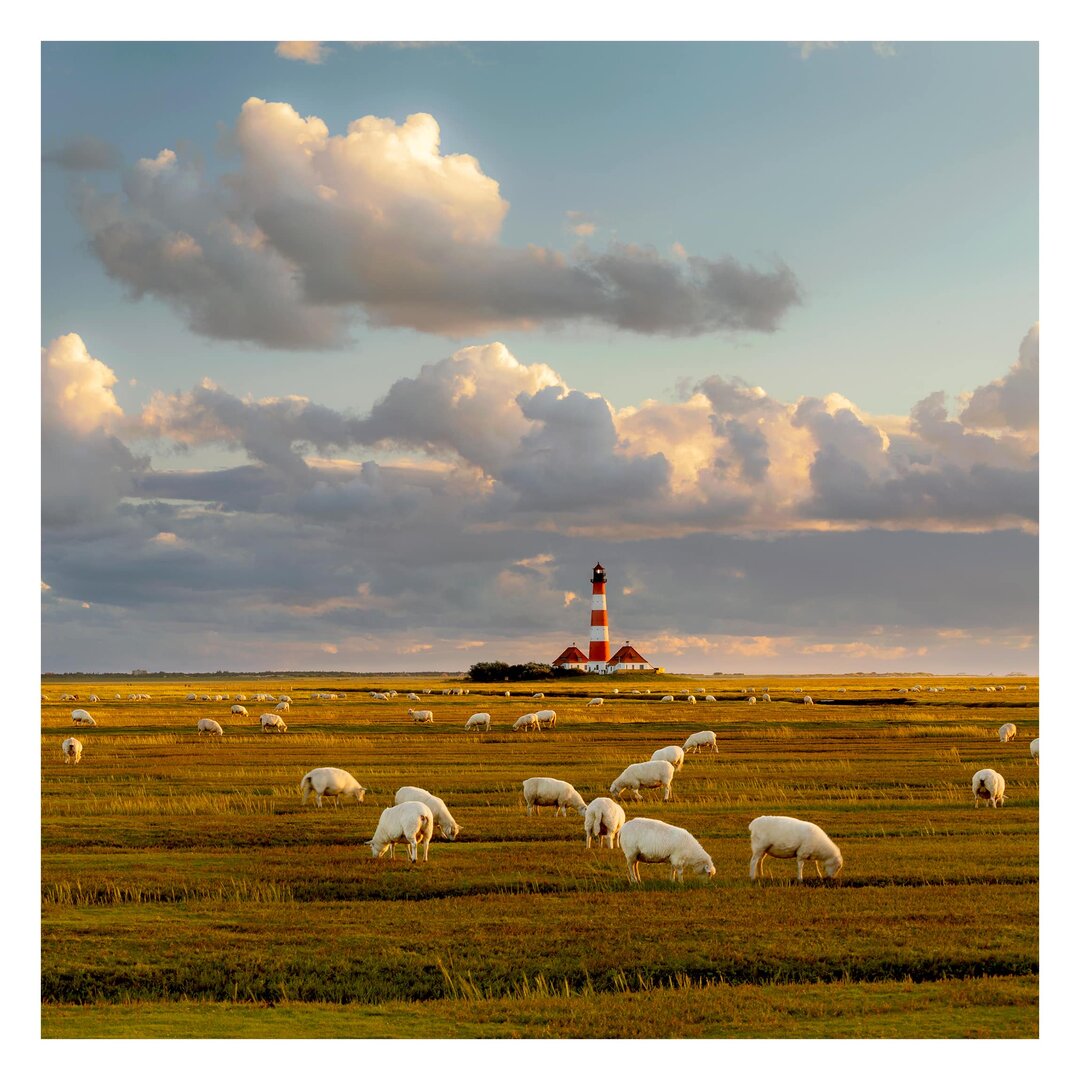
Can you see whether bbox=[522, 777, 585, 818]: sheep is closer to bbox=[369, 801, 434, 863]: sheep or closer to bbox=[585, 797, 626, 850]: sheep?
bbox=[585, 797, 626, 850]: sheep

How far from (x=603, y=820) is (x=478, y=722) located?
39965 mm

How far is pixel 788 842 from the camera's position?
22.3m

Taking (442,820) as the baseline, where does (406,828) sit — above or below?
above

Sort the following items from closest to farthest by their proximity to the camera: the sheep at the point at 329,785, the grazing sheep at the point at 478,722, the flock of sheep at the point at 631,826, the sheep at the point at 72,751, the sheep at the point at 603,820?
the flock of sheep at the point at 631,826 < the sheep at the point at 603,820 < the sheep at the point at 329,785 < the sheep at the point at 72,751 < the grazing sheep at the point at 478,722

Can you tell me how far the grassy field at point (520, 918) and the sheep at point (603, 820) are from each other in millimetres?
859

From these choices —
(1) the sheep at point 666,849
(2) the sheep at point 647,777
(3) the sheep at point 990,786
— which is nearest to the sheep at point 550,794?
(2) the sheep at point 647,777

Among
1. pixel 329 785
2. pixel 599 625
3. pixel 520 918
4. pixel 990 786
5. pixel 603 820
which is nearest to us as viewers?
pixel 520 918

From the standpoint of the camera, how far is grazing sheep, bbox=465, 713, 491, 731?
64650 millimetres

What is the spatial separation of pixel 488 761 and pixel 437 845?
19.7m

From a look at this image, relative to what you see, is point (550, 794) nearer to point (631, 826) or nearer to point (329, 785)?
point (329, 785)

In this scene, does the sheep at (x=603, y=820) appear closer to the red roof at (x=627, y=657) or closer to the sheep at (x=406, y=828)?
the sheep at (x=406, y=828)

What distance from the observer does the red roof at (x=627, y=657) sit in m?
165

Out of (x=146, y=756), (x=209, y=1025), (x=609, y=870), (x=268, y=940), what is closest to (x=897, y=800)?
(x=609, y=870)

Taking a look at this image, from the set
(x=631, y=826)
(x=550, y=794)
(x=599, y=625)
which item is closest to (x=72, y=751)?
(x=550, y=794)
